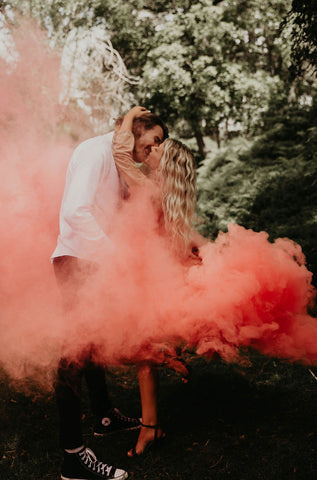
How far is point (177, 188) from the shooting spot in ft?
9.99

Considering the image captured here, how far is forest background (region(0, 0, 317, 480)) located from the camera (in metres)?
3.35

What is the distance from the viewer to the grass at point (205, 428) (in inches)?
122

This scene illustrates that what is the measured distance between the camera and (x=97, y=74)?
1670cm

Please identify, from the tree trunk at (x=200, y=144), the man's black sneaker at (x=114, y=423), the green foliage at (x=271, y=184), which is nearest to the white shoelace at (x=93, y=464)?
the man's black sneaker at (x=114, y=423)

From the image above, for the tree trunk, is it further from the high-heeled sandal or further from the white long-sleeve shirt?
the high-heeled sandal

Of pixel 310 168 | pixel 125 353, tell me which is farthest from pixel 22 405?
pixel 310 168

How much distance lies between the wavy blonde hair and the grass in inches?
65.1

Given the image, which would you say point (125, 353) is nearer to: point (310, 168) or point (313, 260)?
point (313, 260)

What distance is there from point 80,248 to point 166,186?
78 cm

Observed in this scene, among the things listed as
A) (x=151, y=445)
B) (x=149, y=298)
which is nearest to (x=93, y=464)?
(x=151, y=445)

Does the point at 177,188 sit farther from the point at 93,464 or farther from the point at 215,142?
the point at 215,142

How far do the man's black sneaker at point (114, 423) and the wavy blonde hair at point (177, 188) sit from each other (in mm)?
1701

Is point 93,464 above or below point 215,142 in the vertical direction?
above

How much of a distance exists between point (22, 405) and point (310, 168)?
349 inches
